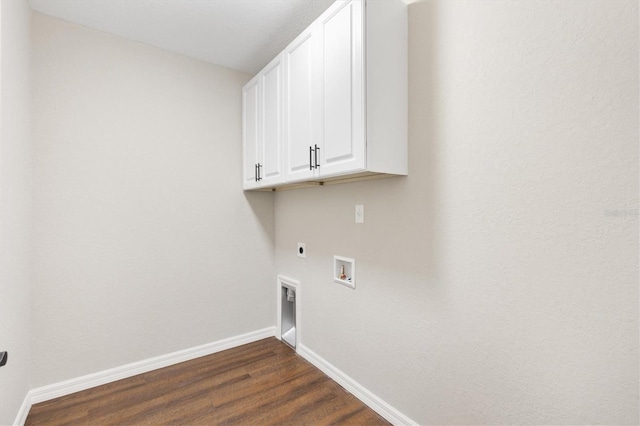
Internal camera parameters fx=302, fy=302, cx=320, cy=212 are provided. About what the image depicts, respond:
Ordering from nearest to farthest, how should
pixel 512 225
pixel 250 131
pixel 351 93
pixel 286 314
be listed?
pixel 512 225
pixel 351 93
pixel 250 131
pixel 286 314

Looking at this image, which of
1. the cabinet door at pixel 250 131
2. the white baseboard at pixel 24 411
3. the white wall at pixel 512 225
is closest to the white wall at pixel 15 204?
the white baseboard at pixel 24 411

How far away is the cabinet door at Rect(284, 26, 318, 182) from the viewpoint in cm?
192

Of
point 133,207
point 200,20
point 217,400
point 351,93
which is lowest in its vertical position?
point 217,400

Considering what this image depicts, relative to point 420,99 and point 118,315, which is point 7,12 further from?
point 420,99

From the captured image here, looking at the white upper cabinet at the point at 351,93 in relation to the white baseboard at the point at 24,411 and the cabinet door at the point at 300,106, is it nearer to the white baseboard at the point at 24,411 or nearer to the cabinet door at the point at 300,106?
the cabinet door at the point at 300,106

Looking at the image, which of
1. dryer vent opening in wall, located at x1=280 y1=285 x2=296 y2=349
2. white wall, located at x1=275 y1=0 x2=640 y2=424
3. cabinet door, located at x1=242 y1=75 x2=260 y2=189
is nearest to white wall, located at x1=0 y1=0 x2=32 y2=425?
cabinet door, located at x1=242 y1=75 x2=260 y2=189

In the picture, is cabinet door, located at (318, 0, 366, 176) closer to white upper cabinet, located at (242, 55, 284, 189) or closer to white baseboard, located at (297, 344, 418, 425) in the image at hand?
white upper cabinet, located at (242, 55, 284, 189)

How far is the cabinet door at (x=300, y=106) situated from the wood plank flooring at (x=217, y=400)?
1491mm

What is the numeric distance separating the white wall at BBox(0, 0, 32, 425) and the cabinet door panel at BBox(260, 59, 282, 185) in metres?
1.47

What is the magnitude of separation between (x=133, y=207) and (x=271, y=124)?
4.13 feet

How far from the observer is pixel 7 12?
5.13ft

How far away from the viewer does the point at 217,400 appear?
6.68ft

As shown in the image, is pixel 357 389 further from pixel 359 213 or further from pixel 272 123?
pixel 272 123

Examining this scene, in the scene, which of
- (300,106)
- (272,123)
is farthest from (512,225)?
(272,123)
